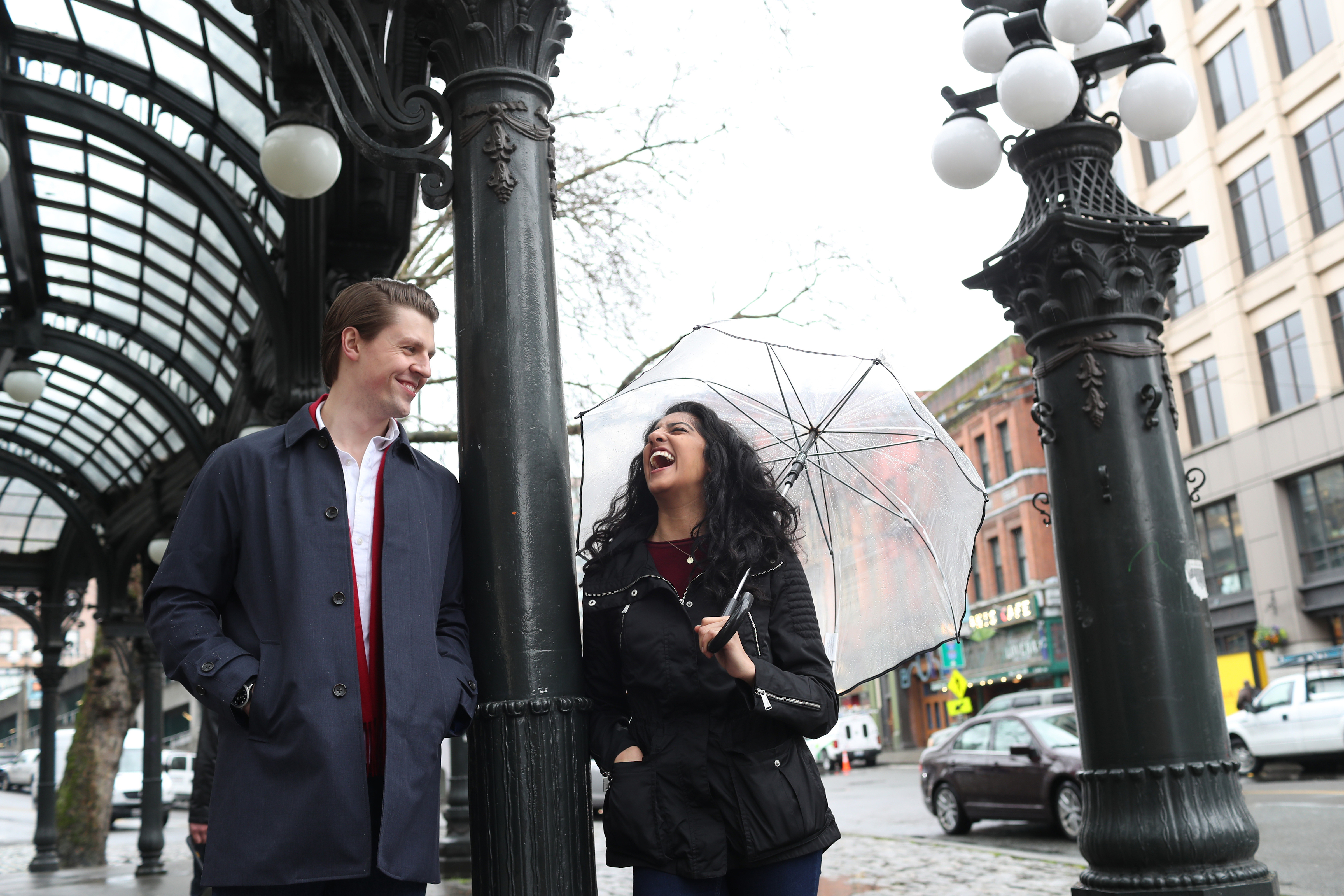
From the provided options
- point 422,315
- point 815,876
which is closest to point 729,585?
point 815,876

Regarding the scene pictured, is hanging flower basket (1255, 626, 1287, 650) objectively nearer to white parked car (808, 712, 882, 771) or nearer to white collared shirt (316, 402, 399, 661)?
white parked car (808, 712, 882, 771)

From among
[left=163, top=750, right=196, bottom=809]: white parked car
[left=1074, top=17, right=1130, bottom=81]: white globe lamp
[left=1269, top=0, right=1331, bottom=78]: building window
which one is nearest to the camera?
[left=1074, top=17, right=1130, bottom=81]: white globe lamp

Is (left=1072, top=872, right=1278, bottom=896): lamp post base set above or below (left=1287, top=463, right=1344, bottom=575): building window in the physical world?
below

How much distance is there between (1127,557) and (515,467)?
292 centimetres

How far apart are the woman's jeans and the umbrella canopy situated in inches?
43.6

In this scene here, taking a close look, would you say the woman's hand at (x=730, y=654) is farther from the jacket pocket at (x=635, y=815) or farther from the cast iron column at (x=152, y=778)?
the cast iron column at (x=152, y=778)

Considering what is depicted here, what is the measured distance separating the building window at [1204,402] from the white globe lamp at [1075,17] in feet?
90.9

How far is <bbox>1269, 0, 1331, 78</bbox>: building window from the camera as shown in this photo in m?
26.6

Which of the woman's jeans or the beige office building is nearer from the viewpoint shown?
the woman's jeans

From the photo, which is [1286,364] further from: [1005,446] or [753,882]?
[753,882]

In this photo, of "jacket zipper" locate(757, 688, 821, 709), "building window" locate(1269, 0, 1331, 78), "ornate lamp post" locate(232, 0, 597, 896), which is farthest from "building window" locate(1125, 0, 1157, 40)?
"jacket zipper" locate(757, 688, 821, 709)

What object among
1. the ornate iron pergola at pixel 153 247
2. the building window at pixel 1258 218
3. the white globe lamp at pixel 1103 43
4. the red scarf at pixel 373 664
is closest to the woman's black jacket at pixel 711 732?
the red scarf at pixel 373 664

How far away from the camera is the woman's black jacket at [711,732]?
2691mm

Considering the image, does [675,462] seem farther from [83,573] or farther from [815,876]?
[83,573]
